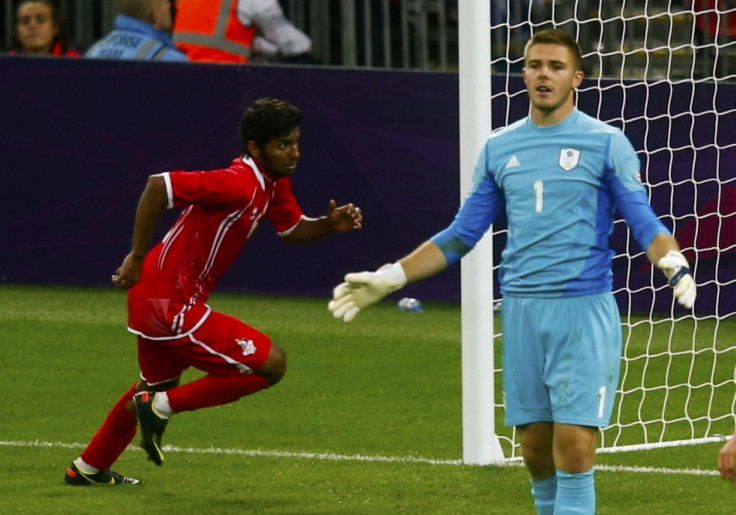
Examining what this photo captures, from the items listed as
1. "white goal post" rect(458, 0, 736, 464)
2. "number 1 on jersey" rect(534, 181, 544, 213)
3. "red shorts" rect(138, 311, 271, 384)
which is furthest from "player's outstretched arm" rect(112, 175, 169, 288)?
"white goal post" rect(458, 0, 736, 464)

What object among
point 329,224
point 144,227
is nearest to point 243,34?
point 329,224

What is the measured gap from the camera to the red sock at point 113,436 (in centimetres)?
678

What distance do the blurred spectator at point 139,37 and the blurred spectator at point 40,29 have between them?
376 mm

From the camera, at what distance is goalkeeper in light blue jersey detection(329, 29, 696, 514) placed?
527cm

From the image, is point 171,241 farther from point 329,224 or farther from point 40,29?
point 40,29

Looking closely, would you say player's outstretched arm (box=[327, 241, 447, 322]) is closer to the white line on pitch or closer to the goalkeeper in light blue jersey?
the goalkeeper in light blue jersey

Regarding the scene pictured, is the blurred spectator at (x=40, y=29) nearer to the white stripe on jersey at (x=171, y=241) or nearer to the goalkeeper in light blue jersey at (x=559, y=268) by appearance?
the white stripe on jersey at (x=171, y=241)

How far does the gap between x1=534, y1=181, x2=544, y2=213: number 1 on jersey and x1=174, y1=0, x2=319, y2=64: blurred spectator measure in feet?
21.2

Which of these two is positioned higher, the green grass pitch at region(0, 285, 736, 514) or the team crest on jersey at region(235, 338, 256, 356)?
the team crest on jersey at region(235, 338, 256, 356)

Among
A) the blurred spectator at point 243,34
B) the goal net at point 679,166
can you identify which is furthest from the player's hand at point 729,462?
the blurred spectator at point 243,34

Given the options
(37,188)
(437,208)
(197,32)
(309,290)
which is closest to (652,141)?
(437,208)

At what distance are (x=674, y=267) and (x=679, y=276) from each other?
0.11 feet

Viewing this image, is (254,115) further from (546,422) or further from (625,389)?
(625,389)

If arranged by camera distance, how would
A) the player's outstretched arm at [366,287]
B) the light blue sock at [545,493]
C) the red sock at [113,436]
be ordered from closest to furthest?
the player's outstretched arm at [366,287], the light blue sock at [545,493], the red sock at [113,436]
